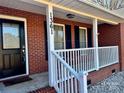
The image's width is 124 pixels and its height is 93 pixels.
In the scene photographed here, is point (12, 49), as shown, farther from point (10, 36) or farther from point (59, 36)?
point (59, 36)

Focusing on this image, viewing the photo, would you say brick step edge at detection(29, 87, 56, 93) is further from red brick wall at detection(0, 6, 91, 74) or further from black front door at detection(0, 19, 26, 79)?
red brick wall at detection(0, 6, 91, 74)

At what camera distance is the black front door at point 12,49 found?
16.6 ft

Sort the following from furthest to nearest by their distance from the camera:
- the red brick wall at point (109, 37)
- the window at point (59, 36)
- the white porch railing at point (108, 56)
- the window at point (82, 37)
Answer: the window at point (82, 37) → the red brick wall at point (109, 37) → the white porch railing at point (108, 56) → the window at point (59, 36)

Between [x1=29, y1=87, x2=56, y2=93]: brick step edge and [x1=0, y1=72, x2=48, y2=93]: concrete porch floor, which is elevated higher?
[x1=0, y1=72, x2=48, y2=93]: concrete porch floor

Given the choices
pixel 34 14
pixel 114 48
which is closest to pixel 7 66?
pixel 34 14

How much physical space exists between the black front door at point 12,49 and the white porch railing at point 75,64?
1.63 m

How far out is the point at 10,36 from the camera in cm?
531

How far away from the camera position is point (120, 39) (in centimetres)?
886

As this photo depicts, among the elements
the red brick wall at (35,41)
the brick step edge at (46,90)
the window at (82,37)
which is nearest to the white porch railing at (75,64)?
the brick step edge at (46,90)

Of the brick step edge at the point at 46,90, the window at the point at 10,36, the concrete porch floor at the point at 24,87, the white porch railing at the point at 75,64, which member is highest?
the window at the point at 10,36

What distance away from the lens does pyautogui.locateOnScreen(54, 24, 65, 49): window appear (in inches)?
279

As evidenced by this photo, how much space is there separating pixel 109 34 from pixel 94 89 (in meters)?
4.31

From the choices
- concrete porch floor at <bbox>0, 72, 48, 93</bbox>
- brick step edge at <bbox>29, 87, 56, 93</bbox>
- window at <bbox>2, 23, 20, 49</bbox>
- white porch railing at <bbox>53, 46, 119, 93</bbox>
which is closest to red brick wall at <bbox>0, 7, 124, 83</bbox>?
window at <bbox>2, 23, 20, 49</bbox>

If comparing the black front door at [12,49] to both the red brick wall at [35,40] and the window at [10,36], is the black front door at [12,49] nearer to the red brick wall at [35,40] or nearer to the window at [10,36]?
the window at [10,36]
